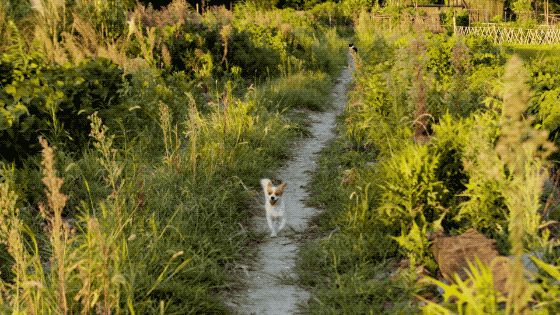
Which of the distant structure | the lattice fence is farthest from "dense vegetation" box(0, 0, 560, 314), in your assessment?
the distant structure

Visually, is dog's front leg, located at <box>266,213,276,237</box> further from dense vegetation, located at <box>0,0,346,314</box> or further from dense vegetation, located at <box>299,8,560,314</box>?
dense vegetation, located at <box>299,8,560,314</box>

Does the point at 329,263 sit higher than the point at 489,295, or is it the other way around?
the point at 489,295

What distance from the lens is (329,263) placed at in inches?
203

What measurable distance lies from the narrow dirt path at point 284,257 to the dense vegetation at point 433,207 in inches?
6.3

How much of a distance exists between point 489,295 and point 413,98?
371cm

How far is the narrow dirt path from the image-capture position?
463 cm

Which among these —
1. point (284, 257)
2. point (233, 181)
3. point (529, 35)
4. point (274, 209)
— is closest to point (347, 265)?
point (284, 257)

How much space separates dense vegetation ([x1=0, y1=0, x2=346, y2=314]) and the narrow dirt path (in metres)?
0.18

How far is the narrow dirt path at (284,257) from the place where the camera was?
182 inches

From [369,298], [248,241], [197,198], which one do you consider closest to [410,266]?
[369,298]

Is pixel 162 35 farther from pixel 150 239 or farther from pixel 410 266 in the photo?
pixel 410 266

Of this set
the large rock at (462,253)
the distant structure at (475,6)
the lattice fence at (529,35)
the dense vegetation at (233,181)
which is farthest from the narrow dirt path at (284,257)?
the distant structure at (475,6)

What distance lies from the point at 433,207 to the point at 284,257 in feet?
4.20

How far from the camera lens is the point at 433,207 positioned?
5.27 metres
